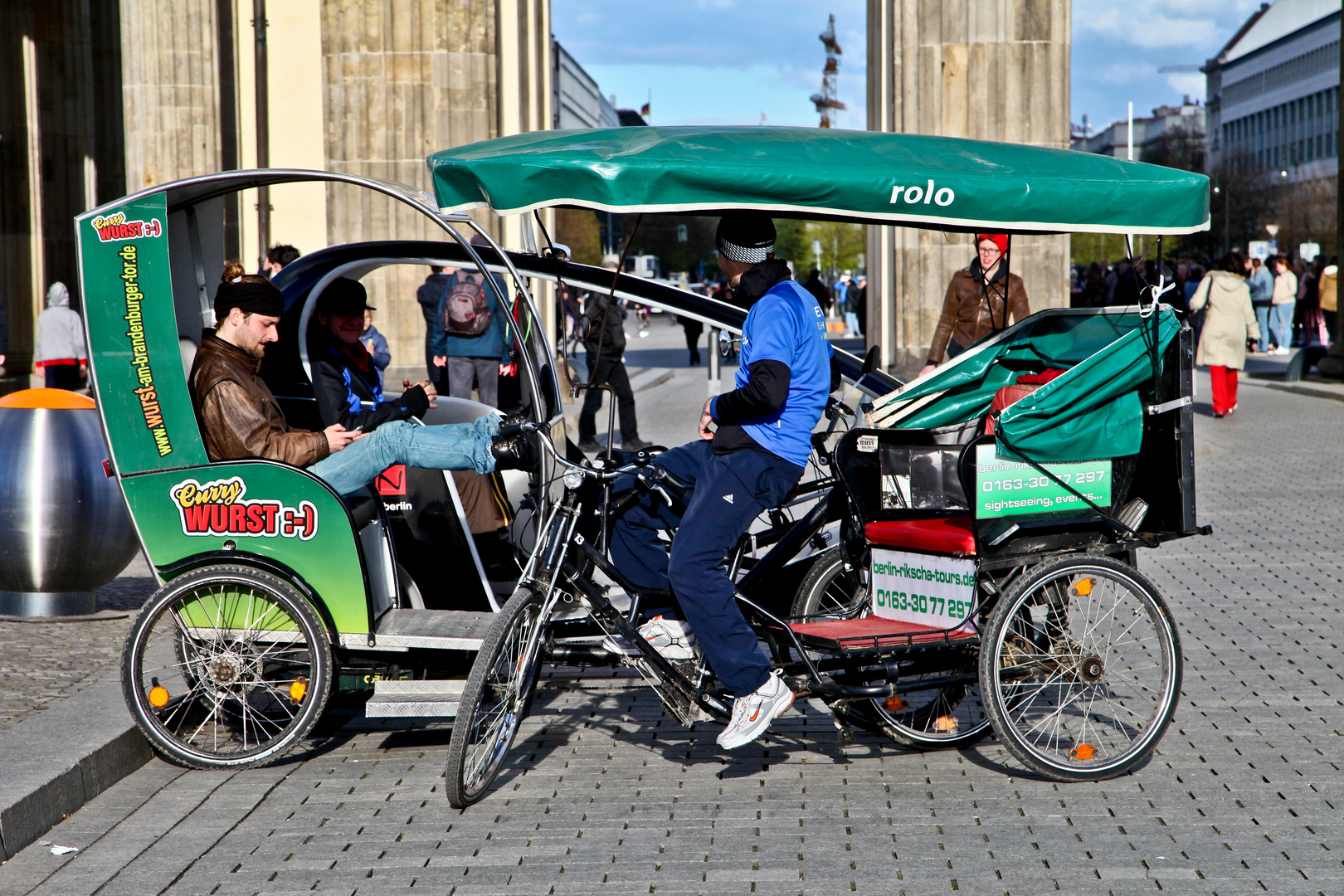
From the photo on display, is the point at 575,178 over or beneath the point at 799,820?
over

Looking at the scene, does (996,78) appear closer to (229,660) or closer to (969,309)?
(969,309)

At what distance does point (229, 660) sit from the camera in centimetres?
532

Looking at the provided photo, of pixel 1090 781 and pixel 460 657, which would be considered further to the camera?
pixel 460 657

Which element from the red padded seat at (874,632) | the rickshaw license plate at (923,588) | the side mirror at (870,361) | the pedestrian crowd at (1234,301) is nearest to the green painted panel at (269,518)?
the red padded seat at (874,632)

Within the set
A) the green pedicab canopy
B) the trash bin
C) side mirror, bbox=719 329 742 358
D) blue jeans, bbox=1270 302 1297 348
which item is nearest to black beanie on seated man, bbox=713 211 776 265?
the green pedicab canopy

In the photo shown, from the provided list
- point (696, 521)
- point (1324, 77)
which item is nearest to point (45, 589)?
point (696, 521)

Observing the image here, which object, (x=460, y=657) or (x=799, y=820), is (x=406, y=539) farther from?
(x=799, y=820)

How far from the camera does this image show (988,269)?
10.1 m

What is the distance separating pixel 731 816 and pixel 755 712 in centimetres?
40

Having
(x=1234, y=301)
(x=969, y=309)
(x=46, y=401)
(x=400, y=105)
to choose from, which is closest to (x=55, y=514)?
(x=46, y=401)

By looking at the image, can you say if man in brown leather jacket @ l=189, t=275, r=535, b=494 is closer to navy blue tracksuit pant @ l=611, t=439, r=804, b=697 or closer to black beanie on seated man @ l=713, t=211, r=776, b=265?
navy blue tracksuit pant @ l=611, t=439, r=804, b=697

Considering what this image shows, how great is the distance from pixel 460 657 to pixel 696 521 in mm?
1124

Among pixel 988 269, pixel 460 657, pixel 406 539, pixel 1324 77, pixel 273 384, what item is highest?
pixel 1324 77

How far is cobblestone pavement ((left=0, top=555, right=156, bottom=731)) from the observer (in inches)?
226
